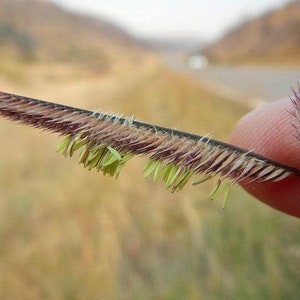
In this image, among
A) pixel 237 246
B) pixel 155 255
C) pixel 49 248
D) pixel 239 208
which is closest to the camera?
pixel 237 246

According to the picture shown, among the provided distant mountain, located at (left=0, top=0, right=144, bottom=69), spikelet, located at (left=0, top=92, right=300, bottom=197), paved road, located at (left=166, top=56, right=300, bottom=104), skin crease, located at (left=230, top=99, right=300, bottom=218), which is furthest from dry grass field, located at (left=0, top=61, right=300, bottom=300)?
distant mountain, located at (left=0, top=0, right=144, bottom=69)

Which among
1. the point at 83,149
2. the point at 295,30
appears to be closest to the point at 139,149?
the point at 83,149

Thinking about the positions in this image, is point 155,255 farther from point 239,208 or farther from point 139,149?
A: point 139,149

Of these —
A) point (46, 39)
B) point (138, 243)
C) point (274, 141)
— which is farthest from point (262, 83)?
point (46, 39)

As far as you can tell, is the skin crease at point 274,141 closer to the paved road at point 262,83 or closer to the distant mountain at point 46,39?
the paved road at point 262,83

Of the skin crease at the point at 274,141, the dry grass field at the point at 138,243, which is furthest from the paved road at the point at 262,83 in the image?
the dry grass field at the point at 138,243
